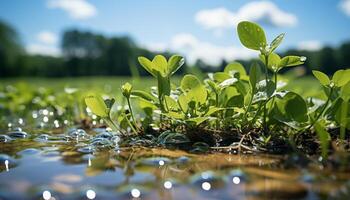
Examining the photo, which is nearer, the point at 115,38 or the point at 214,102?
the point at 214,102

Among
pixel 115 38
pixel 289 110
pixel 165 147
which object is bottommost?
pixel 165 147

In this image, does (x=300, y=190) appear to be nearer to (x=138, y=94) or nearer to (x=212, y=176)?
(x=212, y=176)

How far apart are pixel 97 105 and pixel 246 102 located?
1.44 ft

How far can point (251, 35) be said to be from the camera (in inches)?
36.8

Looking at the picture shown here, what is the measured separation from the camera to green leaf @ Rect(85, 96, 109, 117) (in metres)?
0.98

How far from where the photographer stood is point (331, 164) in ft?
2.20

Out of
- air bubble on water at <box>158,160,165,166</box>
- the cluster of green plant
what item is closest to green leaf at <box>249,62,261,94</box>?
the cluster of green plant

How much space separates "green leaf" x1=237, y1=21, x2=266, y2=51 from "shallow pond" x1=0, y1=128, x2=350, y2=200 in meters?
0.31

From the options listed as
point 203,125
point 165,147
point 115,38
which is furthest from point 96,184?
point 115,38

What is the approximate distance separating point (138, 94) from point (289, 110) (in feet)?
1.50

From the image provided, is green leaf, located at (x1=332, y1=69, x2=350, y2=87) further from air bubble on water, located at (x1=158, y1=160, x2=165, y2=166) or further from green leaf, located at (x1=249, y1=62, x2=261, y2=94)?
air bubble on water, located at (x1=158, y1=160, x2=165, y2=166)

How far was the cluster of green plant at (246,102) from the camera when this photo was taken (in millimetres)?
915

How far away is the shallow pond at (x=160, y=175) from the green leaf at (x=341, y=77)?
296 millimetres

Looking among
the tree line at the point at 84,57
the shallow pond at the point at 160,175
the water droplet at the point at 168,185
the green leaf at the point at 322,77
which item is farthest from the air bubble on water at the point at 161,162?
the tree line at the point at 84,57
